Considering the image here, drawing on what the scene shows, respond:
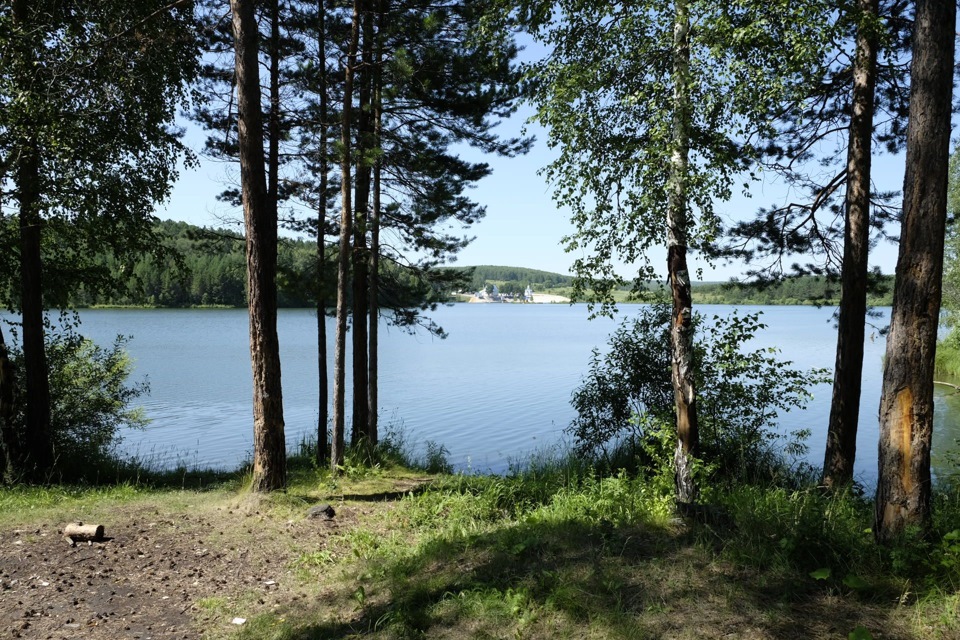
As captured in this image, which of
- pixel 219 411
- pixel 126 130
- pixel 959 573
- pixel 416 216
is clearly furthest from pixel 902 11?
pixel 219 411

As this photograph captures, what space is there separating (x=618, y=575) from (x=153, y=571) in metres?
3.78

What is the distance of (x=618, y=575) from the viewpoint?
4.25 metres

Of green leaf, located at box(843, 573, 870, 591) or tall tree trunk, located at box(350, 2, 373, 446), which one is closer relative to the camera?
green leaf, located at box(843, 573, 870, 591)

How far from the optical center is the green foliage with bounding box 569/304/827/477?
7.18 metres

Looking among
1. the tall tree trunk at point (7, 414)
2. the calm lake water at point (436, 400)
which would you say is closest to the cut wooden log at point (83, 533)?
the tall tree trunk at point (7, 414)

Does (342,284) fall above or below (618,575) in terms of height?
above

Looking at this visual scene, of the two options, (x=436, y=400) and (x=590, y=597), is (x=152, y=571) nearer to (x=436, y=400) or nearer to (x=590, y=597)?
(x=590, y=597)

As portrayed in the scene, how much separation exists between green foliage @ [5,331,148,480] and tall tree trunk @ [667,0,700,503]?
30.4 feet

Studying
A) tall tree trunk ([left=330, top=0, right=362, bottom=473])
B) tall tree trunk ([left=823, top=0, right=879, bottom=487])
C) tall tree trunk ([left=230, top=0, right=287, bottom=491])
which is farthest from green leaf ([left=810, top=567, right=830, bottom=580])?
tall tree trunk ([left=330, top=0, right=362, bottom=473])

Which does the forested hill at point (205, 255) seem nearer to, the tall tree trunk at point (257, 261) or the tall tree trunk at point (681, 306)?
the tall tree trunk at point (257, 261)

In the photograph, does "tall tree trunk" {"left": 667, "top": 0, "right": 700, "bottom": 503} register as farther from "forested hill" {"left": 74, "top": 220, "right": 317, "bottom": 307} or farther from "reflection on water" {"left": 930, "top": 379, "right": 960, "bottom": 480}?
"reflection on water" {"left": 930, "top": 379, "right": 960, "bottom": 480}

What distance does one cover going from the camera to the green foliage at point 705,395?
7.18 m

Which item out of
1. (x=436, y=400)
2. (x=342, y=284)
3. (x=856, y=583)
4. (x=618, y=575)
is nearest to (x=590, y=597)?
(x=618, y=575)

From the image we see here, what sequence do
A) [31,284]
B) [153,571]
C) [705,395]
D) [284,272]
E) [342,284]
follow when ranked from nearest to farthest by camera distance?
[153,571]
[705,395]
[31,284]
[342,284]
[284,272]
